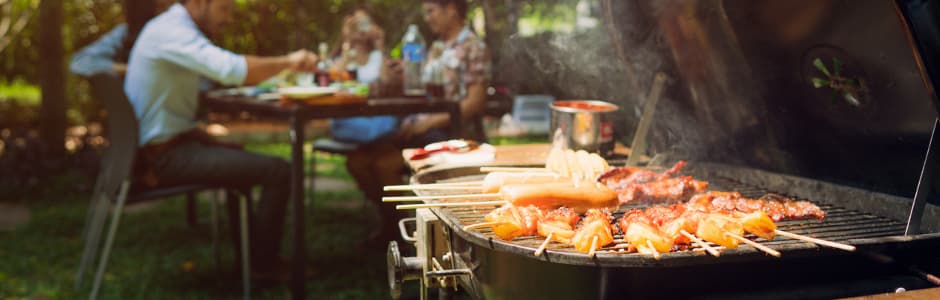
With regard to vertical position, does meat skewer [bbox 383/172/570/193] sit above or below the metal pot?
below

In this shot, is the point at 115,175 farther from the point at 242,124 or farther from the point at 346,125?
the point at 242,124

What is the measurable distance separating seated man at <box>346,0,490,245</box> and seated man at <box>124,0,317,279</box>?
848mm

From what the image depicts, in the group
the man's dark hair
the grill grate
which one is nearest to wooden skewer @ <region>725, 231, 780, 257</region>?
the grill grate

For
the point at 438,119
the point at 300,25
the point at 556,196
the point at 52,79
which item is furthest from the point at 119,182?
the point at 300,25

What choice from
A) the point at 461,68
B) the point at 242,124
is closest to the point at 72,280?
the point at 461,68

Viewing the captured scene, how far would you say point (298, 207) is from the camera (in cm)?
400

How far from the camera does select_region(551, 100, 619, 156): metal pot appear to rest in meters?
2.92

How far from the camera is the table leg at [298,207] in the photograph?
394 centimetres

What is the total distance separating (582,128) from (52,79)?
7.44 m

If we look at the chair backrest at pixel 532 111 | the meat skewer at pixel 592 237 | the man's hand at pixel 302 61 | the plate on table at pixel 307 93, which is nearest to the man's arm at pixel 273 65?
the man's hand at pixel 302 61

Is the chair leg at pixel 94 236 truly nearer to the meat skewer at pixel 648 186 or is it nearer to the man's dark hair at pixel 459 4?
the man's dark hair at pixel 459 4

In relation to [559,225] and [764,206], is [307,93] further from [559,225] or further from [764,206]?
[764,206]

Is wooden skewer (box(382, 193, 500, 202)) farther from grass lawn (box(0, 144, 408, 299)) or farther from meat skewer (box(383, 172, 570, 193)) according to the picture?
grass lawn (box(0, 144, 408, 299))

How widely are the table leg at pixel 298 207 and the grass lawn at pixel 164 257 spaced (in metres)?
0.40
